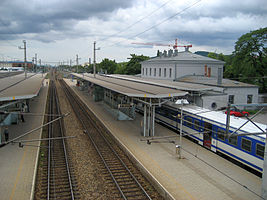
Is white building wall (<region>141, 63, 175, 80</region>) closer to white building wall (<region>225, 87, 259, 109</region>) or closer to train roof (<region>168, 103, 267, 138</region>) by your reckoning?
white building wall (<region>225, 87, 259, 109</region>)

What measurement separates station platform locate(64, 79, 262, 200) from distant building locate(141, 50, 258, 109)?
7.94 m

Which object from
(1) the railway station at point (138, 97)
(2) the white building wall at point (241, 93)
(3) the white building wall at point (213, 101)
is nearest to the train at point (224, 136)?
(1) the railway station at point (138, 97)

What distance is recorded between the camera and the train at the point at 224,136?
1155 cm

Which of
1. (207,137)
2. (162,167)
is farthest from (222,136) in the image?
(162,167)

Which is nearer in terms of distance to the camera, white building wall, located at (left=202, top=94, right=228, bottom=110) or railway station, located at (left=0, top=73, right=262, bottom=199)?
railway station, located at (left=0, top=73, right=262, bottom=199)

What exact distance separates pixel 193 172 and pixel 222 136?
3.14 meters

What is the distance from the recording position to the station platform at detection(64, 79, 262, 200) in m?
10.1

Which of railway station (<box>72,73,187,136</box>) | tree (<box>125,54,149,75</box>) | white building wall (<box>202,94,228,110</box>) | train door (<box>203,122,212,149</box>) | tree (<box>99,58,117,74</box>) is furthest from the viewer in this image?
tree (<box>99,58,117,74</box>)

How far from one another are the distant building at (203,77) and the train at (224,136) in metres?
5.34

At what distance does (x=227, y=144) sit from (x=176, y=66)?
82.5ft

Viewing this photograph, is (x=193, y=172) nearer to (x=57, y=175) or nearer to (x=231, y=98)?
(x=57, y=175)

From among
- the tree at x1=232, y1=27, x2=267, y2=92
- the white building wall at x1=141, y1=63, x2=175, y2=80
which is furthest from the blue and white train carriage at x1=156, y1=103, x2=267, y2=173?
the tree at x1=232, y1=27, x2=267, y2=92

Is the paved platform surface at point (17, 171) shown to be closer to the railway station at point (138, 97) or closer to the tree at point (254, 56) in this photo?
Answer: the railway station at point (138, 97)

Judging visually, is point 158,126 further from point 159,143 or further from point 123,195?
point 123,195
